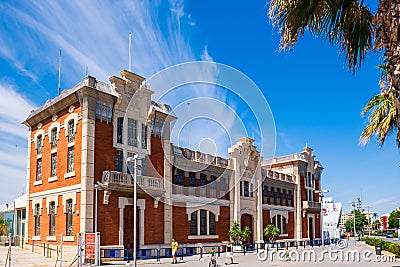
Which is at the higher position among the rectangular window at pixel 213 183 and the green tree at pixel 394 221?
the rectangular window at pixel 213 183

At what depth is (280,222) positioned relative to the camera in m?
54.2

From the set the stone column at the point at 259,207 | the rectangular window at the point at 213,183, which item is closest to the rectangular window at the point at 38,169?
the rectangular window at the point at 213,183

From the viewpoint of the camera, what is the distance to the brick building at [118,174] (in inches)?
1216

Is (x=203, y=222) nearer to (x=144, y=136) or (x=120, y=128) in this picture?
(x=144, y=136)

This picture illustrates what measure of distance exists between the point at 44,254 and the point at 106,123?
10.3 meters

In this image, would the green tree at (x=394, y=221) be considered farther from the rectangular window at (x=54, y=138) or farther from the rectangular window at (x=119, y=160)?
the rectangular window at (x=54, y=138)

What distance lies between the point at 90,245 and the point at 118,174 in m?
5.59

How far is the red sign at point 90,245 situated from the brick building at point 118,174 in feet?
5.11

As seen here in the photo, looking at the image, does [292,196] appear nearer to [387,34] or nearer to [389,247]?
[389,247]


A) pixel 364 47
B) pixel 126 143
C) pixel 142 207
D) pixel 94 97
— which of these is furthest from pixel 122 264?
pixel 364 47

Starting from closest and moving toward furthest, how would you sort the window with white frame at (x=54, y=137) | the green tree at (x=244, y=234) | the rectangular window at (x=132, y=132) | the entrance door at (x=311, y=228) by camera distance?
the rectangular window at (x=132, y=132) → the window with white frame at (x=54, y=137) → the green tree at (x=244, y=234) → the entrance door at (x=311, y=228)

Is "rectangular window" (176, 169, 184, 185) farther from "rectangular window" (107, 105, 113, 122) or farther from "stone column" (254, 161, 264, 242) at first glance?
"stone column" (254, 161, 264, 242)

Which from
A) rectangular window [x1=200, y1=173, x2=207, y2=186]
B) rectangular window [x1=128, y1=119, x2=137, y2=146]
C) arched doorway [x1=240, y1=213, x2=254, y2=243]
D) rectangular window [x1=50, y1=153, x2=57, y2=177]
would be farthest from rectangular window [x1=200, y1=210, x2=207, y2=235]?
rectangular window [x1=50, y1=153, x2=57, y2=177]

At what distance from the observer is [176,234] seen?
37500 millimetres
